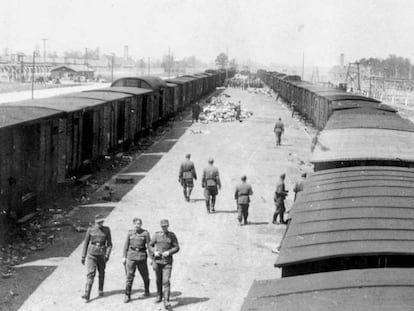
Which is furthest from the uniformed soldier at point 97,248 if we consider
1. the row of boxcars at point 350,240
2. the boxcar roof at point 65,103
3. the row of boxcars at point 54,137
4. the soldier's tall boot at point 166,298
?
the boxcar roof at point 65,103

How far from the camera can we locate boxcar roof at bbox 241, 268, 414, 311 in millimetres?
4599

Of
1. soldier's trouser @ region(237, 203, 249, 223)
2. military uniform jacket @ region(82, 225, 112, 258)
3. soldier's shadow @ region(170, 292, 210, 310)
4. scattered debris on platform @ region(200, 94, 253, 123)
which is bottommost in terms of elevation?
soldier's shadow @ region(170, 292, 210, 310)

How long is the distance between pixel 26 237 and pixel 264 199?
755 centimetres

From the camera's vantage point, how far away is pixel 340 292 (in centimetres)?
493

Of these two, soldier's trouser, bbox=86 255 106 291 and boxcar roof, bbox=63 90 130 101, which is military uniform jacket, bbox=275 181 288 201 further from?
boxcar roof, bbox=63 90 130 101

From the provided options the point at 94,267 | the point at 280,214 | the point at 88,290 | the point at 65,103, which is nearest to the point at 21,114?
the point at 65,103

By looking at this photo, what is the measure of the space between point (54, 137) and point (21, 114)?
1.41m

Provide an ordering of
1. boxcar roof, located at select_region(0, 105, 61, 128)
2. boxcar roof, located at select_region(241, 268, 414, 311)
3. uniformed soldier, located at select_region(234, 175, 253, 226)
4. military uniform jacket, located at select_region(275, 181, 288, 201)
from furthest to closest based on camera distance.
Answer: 1. military uniform jacket, located at select_region(275, 181, 288, 201)
2. uniformed soldier, located at select_region(234, 175, 253, 226)
3. boxcar roof, located at select_region(0, 105, 61, 128)
4. boxcar roof, located at select_region(241, 268, 414, 311)

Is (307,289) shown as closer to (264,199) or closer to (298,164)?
(264,199)

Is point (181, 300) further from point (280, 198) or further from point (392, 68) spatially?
point (392, 68)

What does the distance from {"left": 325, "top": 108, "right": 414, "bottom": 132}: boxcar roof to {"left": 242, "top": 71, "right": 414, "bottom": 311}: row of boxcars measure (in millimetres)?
3582

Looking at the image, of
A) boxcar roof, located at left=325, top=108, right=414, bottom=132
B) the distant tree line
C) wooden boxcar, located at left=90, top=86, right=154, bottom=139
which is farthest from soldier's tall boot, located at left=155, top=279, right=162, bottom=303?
the distant tree line

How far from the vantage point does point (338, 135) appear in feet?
50.4

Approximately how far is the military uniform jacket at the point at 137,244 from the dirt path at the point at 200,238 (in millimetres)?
770
